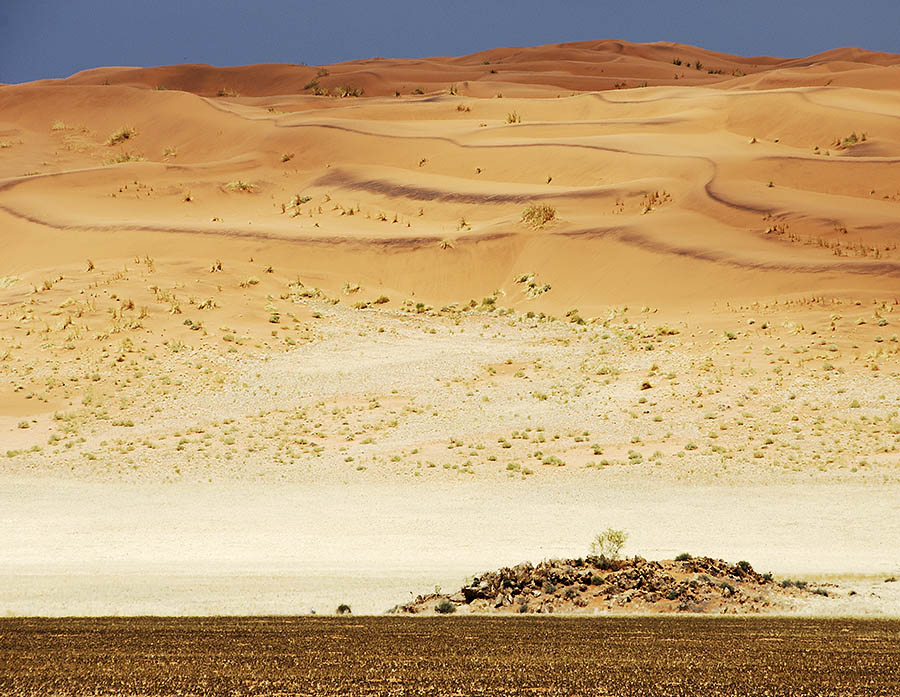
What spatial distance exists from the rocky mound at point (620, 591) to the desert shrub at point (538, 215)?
2729 centimetres

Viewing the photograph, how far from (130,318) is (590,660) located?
24.6 meters

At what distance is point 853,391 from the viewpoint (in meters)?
23.2

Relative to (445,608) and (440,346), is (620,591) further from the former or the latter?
(440,346)

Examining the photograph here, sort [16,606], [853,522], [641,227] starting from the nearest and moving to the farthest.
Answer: [16,606], [853,522], [641,227]

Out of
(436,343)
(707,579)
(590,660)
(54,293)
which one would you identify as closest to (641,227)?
(436,343)

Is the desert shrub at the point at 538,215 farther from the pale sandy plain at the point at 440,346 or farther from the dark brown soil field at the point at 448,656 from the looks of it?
the dark brown soil field at the point at 448,656

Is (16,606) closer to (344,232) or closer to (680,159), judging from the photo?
(344,232)

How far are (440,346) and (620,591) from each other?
19092mm

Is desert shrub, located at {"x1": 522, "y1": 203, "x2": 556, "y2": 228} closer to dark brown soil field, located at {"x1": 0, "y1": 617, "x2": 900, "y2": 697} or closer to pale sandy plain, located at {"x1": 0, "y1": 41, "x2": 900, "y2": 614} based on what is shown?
pale sandy plain, located at {"x1": 0, "y1": 41, "x2": 900, "y2": 614}

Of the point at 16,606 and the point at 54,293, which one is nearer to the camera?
the point at 16,606

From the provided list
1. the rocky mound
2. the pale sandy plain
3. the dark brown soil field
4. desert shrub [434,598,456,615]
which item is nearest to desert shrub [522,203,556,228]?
the pale sandy plain

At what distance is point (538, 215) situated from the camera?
38.1m

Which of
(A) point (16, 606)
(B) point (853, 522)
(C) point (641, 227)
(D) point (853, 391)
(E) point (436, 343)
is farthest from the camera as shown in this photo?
(C) point (641, 227)

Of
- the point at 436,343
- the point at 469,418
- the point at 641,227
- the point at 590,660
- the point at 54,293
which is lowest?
the point at 590,660
